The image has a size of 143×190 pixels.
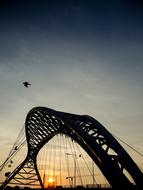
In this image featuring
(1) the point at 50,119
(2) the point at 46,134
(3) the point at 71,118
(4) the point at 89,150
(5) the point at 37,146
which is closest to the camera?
(4) the point at 89,150

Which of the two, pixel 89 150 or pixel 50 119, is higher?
pixel 50 119

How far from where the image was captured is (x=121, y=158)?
22531 millimetres

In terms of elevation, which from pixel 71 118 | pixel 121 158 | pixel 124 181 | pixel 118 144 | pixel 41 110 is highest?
pixel 41 110

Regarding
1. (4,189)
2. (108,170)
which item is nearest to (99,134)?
(108,170)

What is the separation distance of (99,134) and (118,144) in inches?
98.6

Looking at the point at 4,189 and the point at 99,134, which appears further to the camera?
the point at 4,189

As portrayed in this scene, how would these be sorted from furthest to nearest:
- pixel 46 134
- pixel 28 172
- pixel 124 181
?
1. pixel 28 172
2. pixel 46 134
3. pixel 124 181

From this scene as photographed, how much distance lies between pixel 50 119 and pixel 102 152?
1484cm

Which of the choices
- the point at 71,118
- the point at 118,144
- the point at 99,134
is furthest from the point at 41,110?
the point at 118,144

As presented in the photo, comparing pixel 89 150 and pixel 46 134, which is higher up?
pixel 46 134

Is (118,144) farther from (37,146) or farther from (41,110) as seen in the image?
(37,146)

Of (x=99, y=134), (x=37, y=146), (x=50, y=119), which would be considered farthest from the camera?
(x=37, y=146)

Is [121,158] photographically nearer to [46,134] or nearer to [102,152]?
[102,152]

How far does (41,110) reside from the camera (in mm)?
35406
